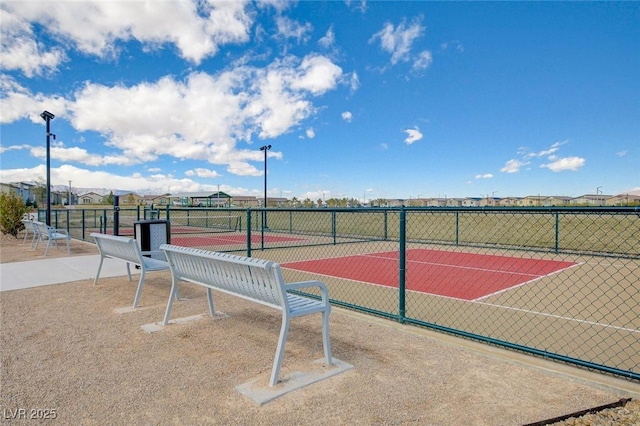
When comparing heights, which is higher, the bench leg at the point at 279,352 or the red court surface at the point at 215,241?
the bench leg at the point at 279,352

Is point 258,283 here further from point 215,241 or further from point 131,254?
point 215,241

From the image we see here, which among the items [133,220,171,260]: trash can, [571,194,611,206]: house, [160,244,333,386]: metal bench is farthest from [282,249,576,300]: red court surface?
[571,194,611,206]: house

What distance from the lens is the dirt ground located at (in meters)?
2.92

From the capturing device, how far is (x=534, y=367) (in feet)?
12.3

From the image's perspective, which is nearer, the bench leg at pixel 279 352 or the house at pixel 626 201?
the bench leg at pixel 279 352

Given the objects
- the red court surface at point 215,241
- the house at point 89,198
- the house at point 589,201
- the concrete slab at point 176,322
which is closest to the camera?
the concrete slab at point 176,322

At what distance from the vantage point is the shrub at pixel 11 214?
16.6m

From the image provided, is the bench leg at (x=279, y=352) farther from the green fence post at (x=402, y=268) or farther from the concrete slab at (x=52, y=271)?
the concrete slab at (x=52, y=271)

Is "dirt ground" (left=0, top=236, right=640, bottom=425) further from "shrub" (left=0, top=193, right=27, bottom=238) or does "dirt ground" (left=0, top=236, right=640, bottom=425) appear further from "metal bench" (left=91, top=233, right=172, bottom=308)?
"shrub" (left=0, top=193, right=27, bottom=238)

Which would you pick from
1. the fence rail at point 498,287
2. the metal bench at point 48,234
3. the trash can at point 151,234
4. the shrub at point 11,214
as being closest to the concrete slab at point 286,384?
the fence rail at point 498,287

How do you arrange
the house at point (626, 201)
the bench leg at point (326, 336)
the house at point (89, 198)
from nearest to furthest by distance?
the bench leg at point (326, 336) < the house at point (626, 201) < the house at point (89, 198)

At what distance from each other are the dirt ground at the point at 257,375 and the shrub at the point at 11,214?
47.3ft

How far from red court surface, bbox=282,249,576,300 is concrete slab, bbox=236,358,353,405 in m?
4.38

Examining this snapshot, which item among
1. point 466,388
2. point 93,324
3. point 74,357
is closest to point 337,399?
point 466,388
